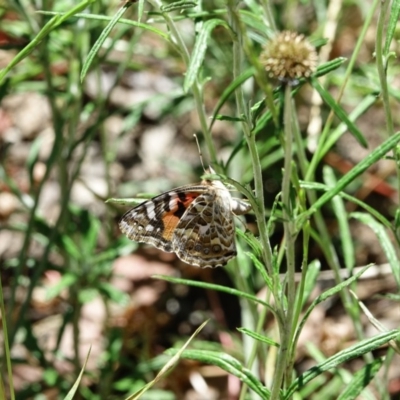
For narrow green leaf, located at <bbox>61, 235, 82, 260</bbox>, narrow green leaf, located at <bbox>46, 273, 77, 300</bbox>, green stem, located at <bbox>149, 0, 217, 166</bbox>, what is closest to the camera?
green stem, located at <bbox>149, 0, 217, 166</bbox>

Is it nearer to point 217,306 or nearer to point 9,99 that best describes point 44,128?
point 9,99

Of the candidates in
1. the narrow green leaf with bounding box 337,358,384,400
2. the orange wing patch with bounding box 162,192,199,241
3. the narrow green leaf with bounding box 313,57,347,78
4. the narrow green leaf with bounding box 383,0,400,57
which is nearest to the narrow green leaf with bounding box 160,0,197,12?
the narrow green leaf with bounding box 313,57,347,78

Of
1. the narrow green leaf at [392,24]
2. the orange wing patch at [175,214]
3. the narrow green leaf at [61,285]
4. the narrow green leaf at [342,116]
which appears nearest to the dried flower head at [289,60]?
the narrow green leaf at [342,116]

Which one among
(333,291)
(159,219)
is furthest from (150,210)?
(333,291)

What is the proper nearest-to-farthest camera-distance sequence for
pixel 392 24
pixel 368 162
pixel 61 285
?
1. pixel 368 162
2. pixel 392 24
3. pixel 61 285

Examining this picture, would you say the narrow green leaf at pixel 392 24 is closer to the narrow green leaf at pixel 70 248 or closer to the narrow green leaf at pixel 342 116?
the narrow green leaf at pixel 342 116

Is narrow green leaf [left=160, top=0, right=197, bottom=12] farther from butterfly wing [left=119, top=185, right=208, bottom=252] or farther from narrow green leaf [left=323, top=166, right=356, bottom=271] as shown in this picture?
narrow green leaf [left=323, top=166, right=356, bottom=271]

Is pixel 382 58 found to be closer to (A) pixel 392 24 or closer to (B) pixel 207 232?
(A) pixel 392 24
